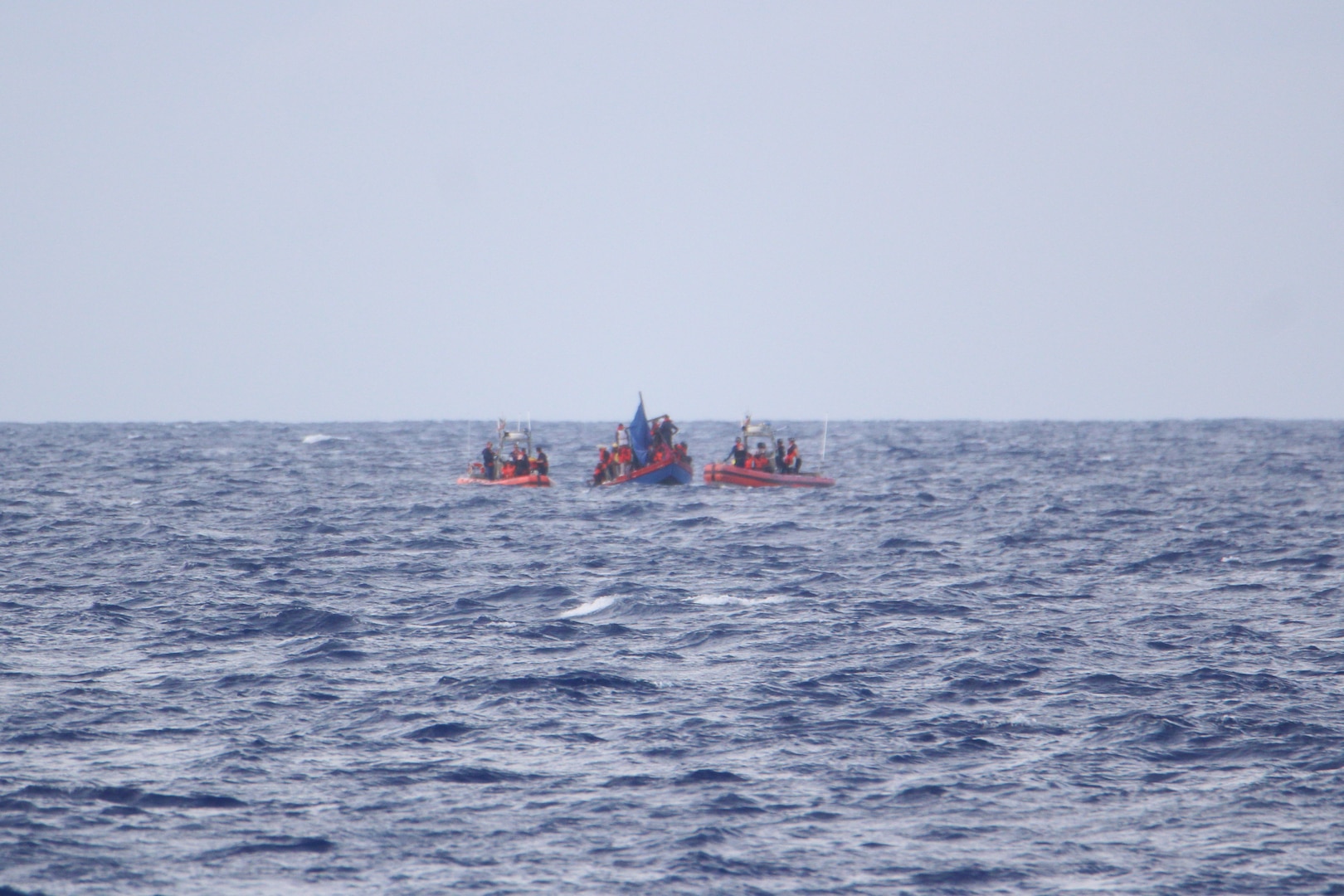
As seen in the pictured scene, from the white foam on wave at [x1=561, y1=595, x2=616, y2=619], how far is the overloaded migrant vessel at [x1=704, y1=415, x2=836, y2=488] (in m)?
22.0

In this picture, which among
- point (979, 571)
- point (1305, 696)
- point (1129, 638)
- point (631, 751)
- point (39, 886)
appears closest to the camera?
point (39, 886)

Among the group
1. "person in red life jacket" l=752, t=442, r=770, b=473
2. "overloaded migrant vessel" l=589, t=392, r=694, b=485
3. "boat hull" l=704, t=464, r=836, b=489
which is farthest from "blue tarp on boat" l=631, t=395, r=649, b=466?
"person in red life jacket" l=752, t=442, r=770, b=473

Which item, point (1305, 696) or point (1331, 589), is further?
point (1331, 589)

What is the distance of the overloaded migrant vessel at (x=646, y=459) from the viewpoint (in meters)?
45.5

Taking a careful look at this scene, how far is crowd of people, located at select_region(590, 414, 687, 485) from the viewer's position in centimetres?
4578

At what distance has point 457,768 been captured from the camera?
44.3ft

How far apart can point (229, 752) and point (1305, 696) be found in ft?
39.4

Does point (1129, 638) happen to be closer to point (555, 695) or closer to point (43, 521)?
point (555, 695)

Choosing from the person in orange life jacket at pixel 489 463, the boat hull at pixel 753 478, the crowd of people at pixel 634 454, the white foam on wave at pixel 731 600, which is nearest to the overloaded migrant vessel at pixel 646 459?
the crowd of people at pixel 634 454

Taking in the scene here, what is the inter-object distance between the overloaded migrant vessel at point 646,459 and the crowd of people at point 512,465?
200 centimetres

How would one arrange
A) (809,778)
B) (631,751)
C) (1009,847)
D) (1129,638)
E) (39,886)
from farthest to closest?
1. (1129,638)
2. (631,751)
3. (809,778)
4. (1009,847)
5. (39,886)

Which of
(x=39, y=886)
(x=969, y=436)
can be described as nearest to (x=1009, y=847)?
(x=39, y=886)

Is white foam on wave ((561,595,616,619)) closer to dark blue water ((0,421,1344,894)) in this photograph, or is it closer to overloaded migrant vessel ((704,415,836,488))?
dark blue water ((0,421,1344,894))

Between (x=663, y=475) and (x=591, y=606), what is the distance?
23.1 metres
